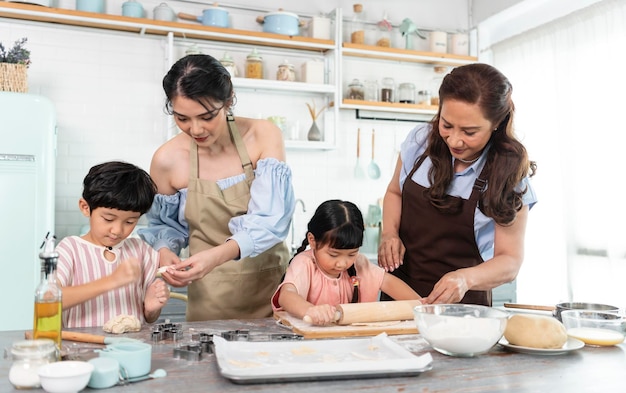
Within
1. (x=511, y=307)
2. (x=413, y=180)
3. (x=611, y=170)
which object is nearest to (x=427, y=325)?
(x=511, y=307)

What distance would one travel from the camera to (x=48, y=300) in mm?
1350

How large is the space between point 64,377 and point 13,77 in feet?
10.4

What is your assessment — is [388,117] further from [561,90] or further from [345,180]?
[561,90]

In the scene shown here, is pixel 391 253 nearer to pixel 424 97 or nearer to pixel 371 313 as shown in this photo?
pixel 371 313

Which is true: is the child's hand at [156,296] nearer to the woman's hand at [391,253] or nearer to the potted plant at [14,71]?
the woman's hand at [391,253]

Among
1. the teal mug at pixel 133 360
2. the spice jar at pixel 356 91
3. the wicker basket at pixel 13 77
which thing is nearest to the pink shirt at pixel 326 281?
the teal mug at pixel 133 360

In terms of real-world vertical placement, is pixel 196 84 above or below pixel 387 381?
above

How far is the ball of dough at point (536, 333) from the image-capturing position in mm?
1606

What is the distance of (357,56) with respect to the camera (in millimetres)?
5352

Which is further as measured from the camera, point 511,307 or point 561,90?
point 561,90

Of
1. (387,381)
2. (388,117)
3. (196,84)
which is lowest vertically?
(387,381)

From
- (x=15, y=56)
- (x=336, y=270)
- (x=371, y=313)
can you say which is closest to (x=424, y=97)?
(x=15, y=56)

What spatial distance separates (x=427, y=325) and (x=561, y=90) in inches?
149

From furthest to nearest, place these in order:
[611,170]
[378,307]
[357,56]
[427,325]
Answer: [357,56] < [611,170] < [378,307] < [427,325]
